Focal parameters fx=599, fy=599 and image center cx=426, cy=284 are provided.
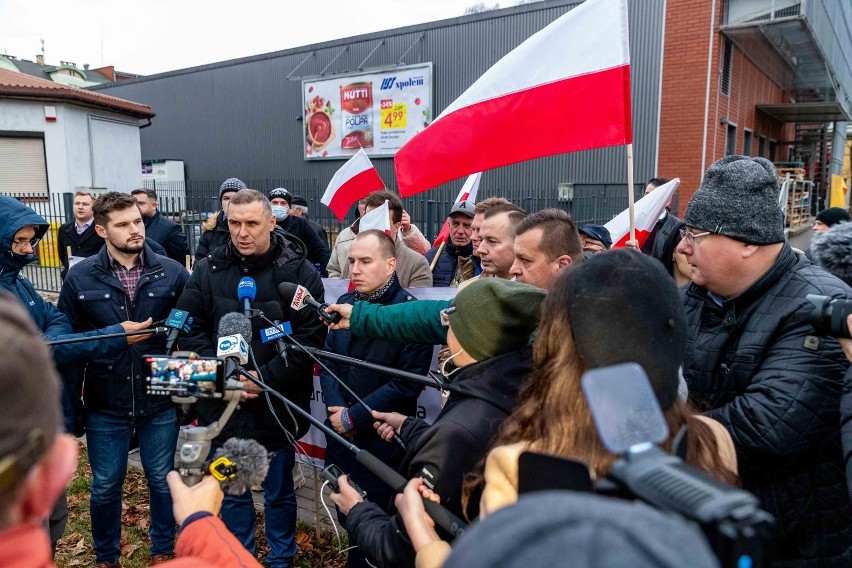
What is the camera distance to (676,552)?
644 millimetres

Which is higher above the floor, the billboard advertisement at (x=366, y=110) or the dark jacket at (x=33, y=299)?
the billboard advertisement at (x=366, y=110)

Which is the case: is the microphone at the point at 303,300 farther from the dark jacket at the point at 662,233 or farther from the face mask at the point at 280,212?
the face mask at the point at 280,212

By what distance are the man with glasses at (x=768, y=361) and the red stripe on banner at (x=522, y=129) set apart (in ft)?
5.20

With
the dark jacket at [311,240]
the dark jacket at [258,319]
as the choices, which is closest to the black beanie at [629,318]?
the dark jacket at [258,319]

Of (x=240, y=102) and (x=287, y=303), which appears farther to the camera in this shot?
(x=240, y=102)

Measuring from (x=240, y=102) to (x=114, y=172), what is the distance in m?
8.12

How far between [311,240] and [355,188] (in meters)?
0.80

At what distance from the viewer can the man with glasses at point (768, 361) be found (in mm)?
2002

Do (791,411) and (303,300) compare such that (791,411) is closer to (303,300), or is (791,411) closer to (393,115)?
(303,300)

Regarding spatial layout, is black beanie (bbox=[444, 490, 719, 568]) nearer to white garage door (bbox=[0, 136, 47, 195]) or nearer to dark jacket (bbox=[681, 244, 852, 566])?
dark jacket (bbox=[681, 244, 852, 566])

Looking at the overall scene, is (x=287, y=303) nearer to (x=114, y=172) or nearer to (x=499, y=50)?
(x=499, y=50)

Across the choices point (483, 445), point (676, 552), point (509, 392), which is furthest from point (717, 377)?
point (676, 552)

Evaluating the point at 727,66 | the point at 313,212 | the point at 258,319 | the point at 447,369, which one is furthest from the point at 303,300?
the point at 727,66

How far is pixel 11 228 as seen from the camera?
3293 mm
